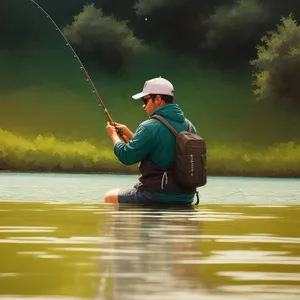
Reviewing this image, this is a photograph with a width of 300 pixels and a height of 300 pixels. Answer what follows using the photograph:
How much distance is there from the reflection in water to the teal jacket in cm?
33

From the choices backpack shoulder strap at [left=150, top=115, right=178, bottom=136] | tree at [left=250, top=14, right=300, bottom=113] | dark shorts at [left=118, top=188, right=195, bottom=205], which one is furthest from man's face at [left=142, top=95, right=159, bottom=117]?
tree at [left=250, top=14, right=300, bottom=113]

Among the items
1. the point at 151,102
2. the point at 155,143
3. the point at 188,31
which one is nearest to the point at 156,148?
the point at 155,143

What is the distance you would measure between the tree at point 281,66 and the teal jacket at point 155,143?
16.2 m

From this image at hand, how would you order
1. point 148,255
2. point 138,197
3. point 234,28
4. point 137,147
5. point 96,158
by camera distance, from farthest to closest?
1. point 234,28
2. point 96,158
3. point 138,197
4. point 137,147
5. point 148,255

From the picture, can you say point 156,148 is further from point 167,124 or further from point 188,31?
point 188,31

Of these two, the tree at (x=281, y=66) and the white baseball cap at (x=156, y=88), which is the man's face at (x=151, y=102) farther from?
the tree at (x=281, y=66)

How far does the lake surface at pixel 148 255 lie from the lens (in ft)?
7.88

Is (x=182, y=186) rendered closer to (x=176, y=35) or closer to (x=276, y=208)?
(x=276, y=208)

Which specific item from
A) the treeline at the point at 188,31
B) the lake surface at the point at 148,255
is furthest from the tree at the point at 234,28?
the lake surface at the point at 148,255

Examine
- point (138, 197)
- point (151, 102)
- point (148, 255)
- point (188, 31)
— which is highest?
point (188, 31)

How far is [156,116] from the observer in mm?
5734

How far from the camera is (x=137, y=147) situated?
18.4 ft

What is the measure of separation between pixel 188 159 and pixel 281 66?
17.2 metres

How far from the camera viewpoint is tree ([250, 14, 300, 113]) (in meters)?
21.9
